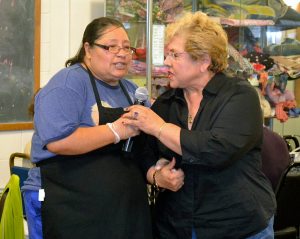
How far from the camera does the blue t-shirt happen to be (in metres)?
1.52

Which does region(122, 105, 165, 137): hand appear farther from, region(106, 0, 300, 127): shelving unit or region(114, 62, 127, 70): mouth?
region(106, 0, 300, 127): shelving unit

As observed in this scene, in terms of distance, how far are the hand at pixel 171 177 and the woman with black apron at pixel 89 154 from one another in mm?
109

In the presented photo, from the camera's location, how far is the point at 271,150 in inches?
91.3

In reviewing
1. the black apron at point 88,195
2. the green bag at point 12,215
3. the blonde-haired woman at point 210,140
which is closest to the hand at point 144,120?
the blonde-haired woman at point 210,140

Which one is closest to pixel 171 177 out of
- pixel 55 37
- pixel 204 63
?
pixel 204 63

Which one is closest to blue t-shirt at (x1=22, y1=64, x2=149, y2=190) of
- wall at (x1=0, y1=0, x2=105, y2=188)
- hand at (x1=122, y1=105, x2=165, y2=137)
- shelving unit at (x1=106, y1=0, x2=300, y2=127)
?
hand at (x1=122, y1=105, x2=165, y2=137)

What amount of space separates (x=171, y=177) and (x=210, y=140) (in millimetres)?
221

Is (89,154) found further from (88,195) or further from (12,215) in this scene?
(12,215)

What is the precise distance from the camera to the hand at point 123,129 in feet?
5.21

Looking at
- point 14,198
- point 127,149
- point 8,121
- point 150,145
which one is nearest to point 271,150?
point 150,145

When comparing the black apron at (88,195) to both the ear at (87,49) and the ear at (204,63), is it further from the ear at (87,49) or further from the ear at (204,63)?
the ear at (204,63)

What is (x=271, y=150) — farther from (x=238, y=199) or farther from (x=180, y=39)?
(x=180, y=39)

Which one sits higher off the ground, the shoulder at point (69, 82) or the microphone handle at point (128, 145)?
the shoulder at point (69, 82)

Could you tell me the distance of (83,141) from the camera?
5.05 ft
